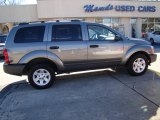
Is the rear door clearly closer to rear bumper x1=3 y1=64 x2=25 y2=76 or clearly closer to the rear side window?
the rear side window

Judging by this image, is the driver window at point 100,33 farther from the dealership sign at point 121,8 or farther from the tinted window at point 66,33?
the dealership sign at point 121,8

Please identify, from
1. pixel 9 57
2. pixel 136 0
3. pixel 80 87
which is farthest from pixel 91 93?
pixel 136 0

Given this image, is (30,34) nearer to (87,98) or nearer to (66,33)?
(66,33)

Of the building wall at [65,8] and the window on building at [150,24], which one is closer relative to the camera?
the building wall at [65,8]

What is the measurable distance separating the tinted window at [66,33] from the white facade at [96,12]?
2131cm

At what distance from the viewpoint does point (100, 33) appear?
23.8ft

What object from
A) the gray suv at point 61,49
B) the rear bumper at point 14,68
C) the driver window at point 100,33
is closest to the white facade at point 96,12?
the driver window at point 100,33

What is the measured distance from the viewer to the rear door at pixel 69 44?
6.75 meters

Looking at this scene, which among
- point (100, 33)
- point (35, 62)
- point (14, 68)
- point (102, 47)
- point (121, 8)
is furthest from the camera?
point (121, 8)

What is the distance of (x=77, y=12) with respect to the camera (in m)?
28.1

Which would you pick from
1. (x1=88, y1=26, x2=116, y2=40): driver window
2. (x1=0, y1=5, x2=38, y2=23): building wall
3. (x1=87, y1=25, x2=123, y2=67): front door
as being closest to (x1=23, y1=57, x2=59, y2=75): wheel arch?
(x1=87, y1=25, x2=123, y2=67): front door

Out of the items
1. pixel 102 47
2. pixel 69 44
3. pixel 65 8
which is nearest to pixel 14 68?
pixel 69 44

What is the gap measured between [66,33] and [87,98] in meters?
2.29

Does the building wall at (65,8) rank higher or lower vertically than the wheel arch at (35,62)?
higher
